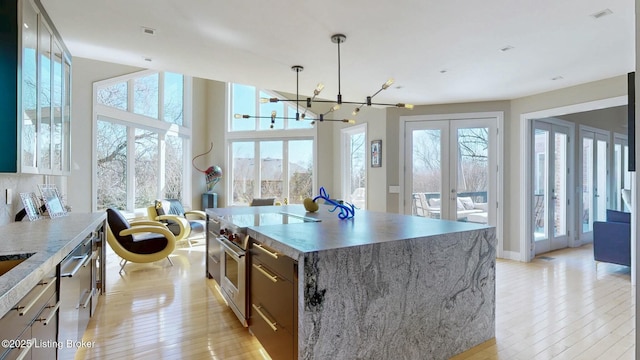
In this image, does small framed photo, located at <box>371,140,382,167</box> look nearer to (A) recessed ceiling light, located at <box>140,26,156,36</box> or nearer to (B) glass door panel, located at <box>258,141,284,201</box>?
(B) glass door panel, located at <box>258,141,284,201</box>

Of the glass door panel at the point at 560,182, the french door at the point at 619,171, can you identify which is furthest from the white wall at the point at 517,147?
the french door at the point at 619,171

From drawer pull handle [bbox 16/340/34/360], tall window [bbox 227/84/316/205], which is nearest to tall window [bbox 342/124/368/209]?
tall window [bbox 227/84/316/205]

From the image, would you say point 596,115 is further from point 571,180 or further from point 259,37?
point 259,37

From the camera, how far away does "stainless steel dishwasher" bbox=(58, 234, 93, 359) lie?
5.42 ft

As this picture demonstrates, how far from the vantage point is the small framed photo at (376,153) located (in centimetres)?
577

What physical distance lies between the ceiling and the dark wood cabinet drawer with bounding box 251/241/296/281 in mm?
1771

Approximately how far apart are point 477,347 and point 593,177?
570cm

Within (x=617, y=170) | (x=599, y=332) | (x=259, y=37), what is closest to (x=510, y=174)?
(x=599, y=332)

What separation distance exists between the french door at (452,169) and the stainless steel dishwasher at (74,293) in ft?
15.0

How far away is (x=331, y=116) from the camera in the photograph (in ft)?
24.2

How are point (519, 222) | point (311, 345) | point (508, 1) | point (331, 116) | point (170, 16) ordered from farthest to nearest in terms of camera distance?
1. point (331, 116)
2. point (519, 222)
3. point (170, 16)
4. point (508, 1)
5. point (311, 345)

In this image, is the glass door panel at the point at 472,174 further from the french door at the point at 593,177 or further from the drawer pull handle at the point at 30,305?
the drawer pull handle at the point at 30,305

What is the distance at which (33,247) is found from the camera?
1.54 meters

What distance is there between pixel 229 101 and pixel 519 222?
6.82 meters
